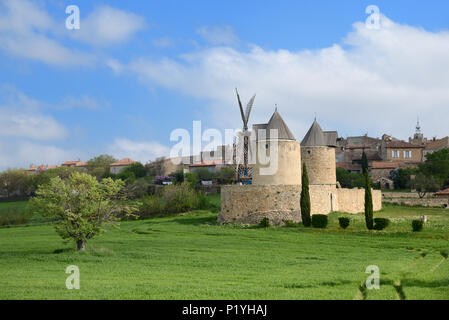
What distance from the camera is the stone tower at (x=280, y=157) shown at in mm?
40062

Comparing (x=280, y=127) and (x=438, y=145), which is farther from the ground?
(x=438, y=145)

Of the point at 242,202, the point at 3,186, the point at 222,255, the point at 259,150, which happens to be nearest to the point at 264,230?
the point at 242,202

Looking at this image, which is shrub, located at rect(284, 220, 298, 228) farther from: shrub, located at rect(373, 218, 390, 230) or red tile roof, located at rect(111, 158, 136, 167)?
red tile roof, located at rect(111, 158, 136, 167)

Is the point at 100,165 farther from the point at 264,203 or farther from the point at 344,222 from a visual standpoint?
the point at 344,222

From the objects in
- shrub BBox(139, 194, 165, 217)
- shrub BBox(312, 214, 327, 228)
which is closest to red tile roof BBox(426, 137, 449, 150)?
shrub BBox(139, 194, 165, 217)


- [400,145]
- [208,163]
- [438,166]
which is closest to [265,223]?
[438,166]

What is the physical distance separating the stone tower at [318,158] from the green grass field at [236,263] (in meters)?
7.35

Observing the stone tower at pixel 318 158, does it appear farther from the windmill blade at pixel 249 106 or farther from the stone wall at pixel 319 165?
the windmill blade at pixel 249 106

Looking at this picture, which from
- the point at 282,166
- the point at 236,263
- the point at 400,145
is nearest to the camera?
the point at 236,263

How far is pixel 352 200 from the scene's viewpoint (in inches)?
1796

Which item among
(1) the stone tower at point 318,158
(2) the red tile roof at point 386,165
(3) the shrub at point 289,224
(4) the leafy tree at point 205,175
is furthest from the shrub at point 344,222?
(4) the leafy tree at point 205,175

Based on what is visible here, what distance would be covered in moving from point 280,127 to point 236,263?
20.3 meters

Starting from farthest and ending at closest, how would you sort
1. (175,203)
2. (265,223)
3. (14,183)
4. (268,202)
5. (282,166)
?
(14,183) < (175,203) < (282,166) < (268,202) < (265,223)
